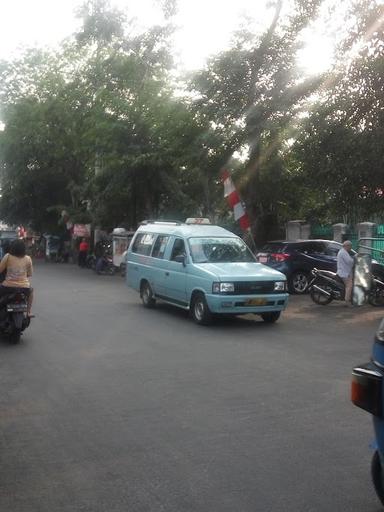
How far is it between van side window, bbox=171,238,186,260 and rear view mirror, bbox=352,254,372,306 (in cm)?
395

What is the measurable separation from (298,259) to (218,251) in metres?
6.06

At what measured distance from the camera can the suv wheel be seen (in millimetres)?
19422

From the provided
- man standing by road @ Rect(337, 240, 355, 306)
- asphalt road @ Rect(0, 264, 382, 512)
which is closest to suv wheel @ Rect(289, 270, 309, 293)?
man standing by road @ Rect(337, 240, 355, 306)

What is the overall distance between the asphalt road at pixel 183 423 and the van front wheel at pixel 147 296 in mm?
3460

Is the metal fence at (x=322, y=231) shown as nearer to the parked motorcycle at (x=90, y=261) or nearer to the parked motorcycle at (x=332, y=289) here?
the parked motorcycle at (x=332, y=289)

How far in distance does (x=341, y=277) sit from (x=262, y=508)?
1263 centimetres

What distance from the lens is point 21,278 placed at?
10914mm

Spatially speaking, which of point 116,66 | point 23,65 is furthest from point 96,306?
point 23,65

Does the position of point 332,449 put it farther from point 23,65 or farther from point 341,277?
point 23,65

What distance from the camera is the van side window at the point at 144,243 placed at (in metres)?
15.7

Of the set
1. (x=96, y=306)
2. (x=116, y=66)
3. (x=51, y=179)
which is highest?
(x=116, y=66)

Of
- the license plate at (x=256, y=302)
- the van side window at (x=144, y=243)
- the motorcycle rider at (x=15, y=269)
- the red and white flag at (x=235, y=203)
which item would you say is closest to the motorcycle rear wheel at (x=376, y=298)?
the license plate at (x=256, y=302)

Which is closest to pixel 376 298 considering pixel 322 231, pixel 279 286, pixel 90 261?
pixel 279 286

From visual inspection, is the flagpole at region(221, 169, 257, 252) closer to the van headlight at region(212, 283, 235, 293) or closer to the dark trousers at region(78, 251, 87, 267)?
the van headlight at region(212, 283, 235, 293)
